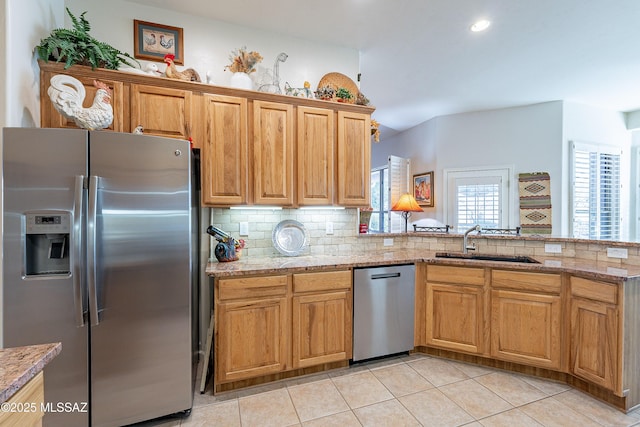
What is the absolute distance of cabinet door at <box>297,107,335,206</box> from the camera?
103 inches

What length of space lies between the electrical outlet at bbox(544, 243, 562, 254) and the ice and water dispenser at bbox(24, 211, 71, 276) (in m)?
3.68

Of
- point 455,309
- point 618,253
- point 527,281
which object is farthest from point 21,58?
point 618,253

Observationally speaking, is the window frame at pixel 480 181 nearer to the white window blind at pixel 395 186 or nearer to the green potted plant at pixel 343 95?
the white window blind at pixel 395 186

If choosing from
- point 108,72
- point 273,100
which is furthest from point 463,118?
point 108,72

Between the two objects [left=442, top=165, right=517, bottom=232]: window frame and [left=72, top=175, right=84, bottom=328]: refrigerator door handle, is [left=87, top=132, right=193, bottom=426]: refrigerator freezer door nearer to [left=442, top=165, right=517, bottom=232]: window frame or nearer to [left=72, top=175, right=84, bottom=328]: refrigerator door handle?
[left=72, top=175, right=84, bottom=328]: refrigerator door handle

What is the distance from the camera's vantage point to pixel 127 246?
1699mm

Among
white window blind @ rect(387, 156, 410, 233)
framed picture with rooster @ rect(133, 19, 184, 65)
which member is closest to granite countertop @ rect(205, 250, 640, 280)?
framed picture with rooster @ rect(133, 19, 184, 65)

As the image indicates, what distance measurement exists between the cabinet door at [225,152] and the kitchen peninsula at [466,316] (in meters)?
0.58

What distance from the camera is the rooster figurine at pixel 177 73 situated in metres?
2.30

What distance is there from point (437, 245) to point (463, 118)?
2.92 m

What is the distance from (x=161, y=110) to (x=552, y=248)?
3.60 metres

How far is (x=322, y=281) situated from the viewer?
7.68ft

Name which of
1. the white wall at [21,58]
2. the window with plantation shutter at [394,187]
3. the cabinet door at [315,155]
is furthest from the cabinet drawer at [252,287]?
the window with plantation shutter at [394,187]

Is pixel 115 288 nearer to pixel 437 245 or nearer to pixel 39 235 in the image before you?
pixel 39 235
